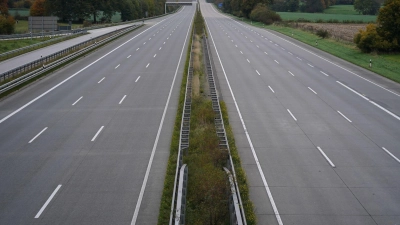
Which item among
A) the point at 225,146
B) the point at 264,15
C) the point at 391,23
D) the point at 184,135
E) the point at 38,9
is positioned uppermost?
the point at 38,9

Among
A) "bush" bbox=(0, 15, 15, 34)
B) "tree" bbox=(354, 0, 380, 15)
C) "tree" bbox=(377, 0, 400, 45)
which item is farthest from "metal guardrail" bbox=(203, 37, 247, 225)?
"tree" bbox=(354, 0, 380, 15)

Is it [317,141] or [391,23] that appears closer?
[317,141]

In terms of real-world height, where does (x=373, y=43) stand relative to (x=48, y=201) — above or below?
above

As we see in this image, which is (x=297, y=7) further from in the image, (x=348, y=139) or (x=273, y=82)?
(x=348, y=139)

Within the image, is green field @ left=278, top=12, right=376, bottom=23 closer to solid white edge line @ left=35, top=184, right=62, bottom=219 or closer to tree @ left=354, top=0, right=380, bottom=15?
tree @ left=354, top=0, right=380, bottom=15

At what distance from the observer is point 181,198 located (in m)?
13.3

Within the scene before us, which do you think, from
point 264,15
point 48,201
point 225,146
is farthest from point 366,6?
point 48,201

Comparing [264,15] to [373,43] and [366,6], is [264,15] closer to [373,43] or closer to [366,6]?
[366,6]

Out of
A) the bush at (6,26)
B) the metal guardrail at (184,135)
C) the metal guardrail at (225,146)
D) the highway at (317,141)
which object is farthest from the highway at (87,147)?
the bush at (6,26)

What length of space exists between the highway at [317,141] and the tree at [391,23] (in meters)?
12.6

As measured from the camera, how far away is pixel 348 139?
21234 millimetres

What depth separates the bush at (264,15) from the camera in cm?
10106

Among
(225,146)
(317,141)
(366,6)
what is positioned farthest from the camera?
(366,6)

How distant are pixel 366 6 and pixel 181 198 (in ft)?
459
